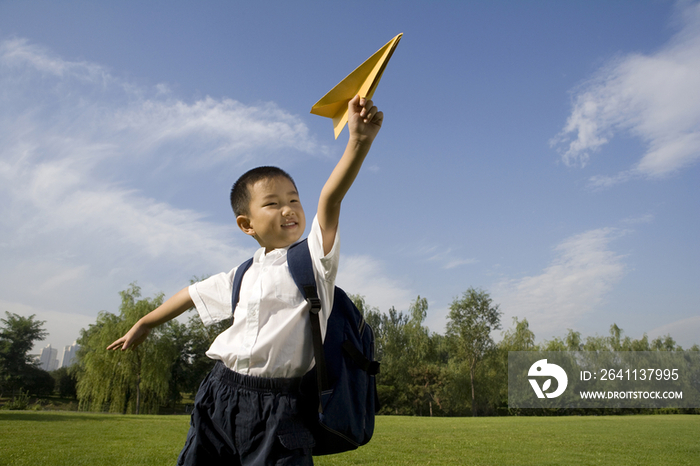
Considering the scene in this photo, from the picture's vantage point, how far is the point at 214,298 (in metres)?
2.44

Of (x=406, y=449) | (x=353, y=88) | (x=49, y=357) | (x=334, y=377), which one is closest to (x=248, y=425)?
(x=334, y=377)

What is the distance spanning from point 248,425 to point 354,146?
125 centimetres

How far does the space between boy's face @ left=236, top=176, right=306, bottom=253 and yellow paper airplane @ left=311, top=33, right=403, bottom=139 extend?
498 millimetres

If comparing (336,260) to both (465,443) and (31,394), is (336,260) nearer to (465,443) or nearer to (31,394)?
(465,443)

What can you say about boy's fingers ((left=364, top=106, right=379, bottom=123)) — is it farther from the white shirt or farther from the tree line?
the tree line

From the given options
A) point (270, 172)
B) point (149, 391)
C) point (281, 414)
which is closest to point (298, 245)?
point (270, 172)

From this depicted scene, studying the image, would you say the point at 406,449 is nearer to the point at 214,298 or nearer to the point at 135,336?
the point at 135,336

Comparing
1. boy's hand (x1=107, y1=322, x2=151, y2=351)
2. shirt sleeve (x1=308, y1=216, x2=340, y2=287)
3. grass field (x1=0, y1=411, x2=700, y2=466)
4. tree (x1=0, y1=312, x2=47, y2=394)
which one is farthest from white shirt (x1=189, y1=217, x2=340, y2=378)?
tree (x1=0, y1=312, x2=47, y2=394)

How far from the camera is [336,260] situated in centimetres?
192

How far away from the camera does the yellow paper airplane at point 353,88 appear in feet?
5.69

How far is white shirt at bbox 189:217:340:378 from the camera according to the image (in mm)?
1929

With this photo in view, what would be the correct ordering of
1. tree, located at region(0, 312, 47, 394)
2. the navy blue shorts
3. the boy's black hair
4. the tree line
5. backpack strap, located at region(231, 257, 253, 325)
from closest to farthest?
1. the navy blue shorts
2. backpack strap, located at region(231, 257, 253, 325)
3. the boy's black hair
4. the tree line
5. tree, located at region(0, 312, 47, 394)

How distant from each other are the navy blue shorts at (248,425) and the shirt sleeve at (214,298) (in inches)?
16.8

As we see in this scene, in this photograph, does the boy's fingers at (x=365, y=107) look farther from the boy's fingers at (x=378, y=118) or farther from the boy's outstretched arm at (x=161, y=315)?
the boy's outstretched arm at (x=161, y=315)
